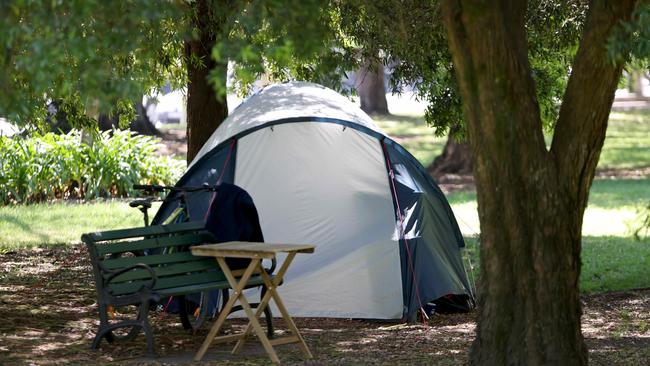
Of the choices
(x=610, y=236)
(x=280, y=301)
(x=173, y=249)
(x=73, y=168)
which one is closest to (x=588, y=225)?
(x=610, y=236)

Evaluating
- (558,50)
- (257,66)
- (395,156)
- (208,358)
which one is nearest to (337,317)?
(395,156)

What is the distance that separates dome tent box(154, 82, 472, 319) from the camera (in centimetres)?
909

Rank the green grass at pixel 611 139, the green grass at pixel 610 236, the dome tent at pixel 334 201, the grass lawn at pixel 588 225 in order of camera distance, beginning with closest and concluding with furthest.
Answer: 1. the dome tent at pixel 334 201
2. the green grass at pixel 610 236
3. the grass lawn at pixel 588 225
4. the green grass at pixel 611 139

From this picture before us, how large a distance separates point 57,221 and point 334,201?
6.89 metres

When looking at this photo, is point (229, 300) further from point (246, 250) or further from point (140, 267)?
point (140, 267)

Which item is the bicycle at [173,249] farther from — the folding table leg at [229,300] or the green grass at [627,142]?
the green grass at [627,142]

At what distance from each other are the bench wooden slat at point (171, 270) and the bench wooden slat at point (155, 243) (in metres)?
0.20

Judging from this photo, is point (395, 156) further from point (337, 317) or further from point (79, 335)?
point (79, 335)

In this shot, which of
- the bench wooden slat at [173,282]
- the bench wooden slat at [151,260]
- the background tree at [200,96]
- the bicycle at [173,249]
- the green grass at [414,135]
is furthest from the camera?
the green grass at [414,135]

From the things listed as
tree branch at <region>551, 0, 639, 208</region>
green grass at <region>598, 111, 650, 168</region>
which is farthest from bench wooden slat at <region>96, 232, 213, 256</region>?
green grass at <region>598, 111, 650, 168</region>

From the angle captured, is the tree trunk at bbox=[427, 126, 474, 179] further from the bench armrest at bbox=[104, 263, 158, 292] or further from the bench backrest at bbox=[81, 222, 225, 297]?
the bench armrest at bbox=[104, 263, 158, 292]

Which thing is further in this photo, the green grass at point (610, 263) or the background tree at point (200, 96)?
the background tree at point (200, 96)

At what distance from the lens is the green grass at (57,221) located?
1382 centimetres

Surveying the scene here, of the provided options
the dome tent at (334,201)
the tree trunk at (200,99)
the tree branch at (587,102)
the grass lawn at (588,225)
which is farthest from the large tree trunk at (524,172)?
the tree trunk at (200,99)
